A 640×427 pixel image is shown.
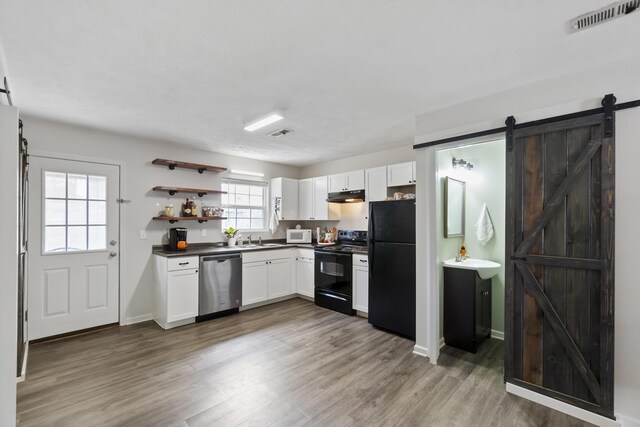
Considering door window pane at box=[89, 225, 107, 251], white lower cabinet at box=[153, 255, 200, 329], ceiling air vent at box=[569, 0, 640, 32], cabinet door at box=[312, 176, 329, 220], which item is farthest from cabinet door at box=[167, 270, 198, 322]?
ceiling air vent at box=[569, 0, 640, 32]

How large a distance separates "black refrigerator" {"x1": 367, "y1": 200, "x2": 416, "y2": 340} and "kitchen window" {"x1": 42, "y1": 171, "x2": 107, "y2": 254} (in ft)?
11.3

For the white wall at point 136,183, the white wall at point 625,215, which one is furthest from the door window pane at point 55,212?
the white wall at point 625,215

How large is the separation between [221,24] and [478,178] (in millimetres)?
3300

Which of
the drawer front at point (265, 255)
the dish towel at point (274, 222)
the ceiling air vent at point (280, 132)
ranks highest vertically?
the ceiling air vent at point (280, 132)

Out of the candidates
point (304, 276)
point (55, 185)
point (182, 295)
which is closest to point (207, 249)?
point (182, 295)

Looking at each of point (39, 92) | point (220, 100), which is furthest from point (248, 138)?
point (39, 92)

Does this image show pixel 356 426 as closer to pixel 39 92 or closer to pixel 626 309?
pixel 626 309

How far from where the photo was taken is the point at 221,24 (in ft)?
5.43

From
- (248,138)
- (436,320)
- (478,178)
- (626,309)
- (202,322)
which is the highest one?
(248,138)

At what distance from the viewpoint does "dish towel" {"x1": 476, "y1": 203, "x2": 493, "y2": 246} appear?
3479 mm

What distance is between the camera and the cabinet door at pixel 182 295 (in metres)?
3.64

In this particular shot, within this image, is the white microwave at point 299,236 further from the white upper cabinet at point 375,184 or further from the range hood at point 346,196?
the white upper cabinet at point 375,184

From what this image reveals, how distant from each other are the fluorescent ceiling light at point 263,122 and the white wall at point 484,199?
1809 mm

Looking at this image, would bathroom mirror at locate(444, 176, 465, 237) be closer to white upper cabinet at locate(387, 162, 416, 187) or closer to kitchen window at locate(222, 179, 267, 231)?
white upper cabinet at locate(387, 162, 416, 187)
